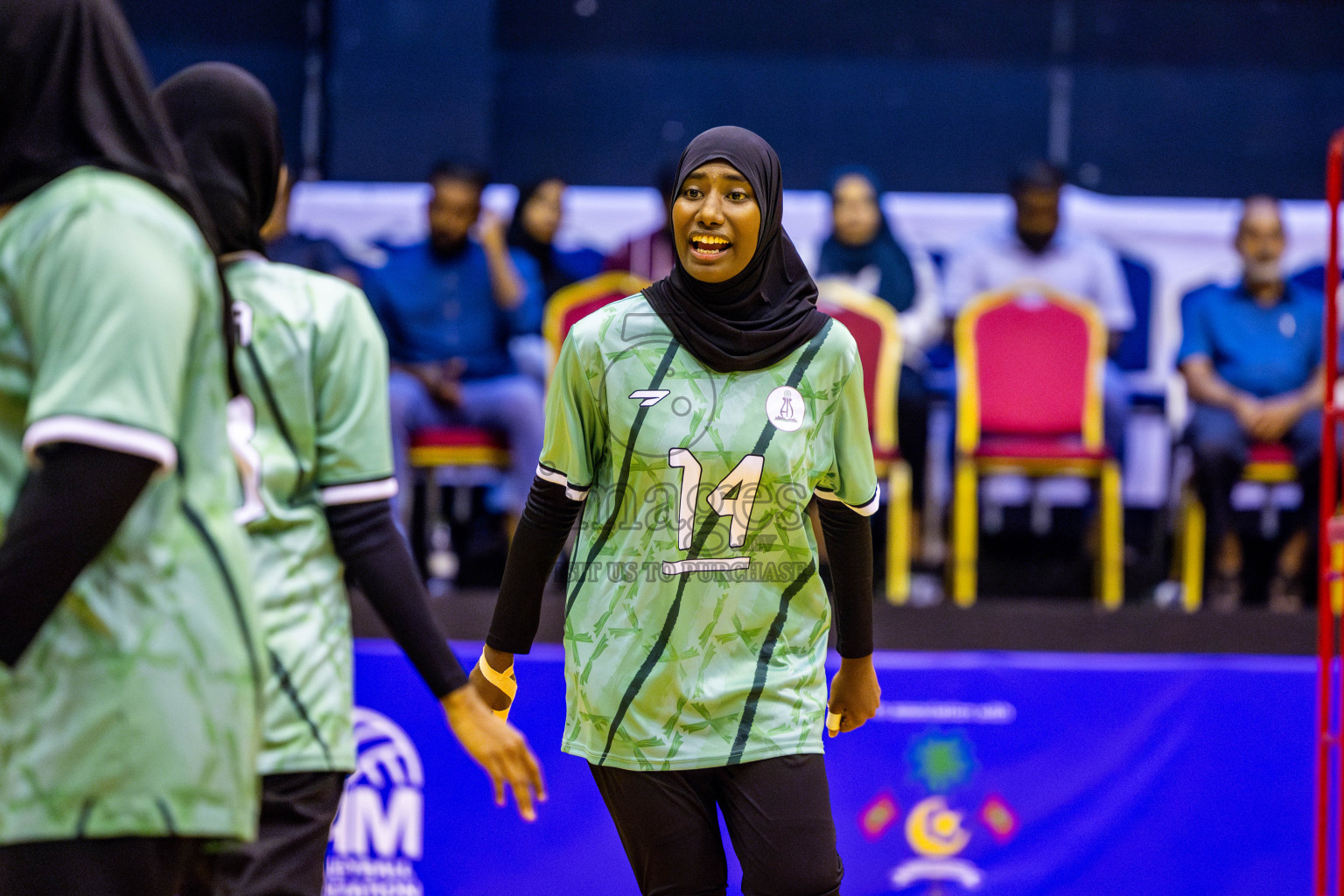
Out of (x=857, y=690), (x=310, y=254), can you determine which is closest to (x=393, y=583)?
(x=857, y=690)

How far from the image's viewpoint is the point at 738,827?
2303mm

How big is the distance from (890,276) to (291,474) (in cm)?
401

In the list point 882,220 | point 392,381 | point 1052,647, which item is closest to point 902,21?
point 882,220

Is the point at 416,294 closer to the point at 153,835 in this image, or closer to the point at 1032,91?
the point at 1032,91

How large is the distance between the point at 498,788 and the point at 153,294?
0.77 m

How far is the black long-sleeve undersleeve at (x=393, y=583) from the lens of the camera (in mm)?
1874

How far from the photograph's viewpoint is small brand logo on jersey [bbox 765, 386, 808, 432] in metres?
2.33

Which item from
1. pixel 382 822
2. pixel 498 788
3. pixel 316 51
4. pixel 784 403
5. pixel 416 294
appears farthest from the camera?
pixel 316 51

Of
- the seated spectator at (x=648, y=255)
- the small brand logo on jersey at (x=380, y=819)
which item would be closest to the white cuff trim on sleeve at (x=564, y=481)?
the small brand logo on jersey at (x=380, y=819)

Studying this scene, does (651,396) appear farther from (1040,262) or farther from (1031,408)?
(1040,262)

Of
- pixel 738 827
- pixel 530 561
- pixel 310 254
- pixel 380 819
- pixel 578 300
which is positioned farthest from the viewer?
pixel 310 254

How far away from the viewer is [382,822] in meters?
3.73

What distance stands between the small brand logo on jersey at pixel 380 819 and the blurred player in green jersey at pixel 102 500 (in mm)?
2396

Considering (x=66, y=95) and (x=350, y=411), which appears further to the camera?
(x=350, y=411)
